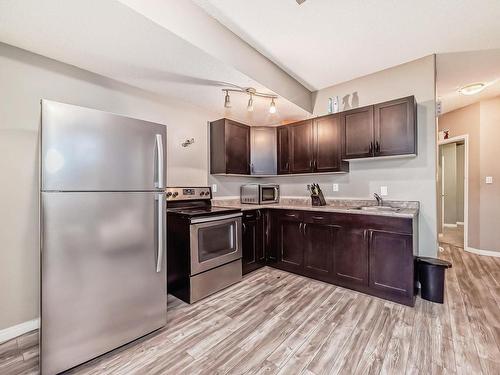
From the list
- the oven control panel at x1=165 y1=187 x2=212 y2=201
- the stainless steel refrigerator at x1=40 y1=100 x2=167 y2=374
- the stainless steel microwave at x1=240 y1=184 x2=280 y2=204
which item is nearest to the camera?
the stainless steel refrigerator at x1=40 y1=100 x2=167 y2=374

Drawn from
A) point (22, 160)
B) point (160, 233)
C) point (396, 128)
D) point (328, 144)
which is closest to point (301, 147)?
point (328, 144)

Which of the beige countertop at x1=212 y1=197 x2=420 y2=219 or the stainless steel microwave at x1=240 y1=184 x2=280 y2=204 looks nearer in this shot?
the beige countertop at x1=212 y1=197 x2=420 y2=219

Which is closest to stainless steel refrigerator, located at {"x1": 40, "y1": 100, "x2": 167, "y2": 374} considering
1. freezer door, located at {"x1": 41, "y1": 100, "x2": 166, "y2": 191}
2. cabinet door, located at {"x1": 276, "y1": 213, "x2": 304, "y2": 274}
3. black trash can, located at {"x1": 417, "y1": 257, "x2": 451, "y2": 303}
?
freezer door, located at {"x1": 41, "y1": 100, "x2": 166, "y2": 191}

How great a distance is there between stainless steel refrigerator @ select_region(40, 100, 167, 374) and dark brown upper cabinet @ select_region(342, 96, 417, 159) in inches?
90.9

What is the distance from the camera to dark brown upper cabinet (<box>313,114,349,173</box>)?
10.2ft

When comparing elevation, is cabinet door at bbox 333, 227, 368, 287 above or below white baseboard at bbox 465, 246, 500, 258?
above

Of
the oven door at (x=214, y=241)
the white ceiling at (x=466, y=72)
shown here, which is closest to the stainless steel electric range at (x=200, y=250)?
the oven door at (x=214, y=241)

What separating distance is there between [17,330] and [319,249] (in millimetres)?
2991

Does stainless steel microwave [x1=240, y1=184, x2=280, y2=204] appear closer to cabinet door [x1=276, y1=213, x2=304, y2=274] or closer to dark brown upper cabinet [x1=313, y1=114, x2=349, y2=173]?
cabinet door [x1=276, y1=213, x2=304, y2=274]

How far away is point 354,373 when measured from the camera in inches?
58.4

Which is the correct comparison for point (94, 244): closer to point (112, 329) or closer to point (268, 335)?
point (112, 329)

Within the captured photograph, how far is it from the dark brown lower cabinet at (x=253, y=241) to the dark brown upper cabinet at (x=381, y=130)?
4.79ft

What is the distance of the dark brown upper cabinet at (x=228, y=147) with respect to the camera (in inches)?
132

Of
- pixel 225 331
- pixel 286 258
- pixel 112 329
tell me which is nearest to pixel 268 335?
pixel 225 331
